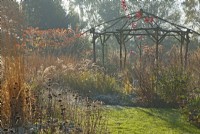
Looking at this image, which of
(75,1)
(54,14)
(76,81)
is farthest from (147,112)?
(75,1)

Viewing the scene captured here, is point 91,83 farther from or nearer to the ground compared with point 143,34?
nearer to the ground

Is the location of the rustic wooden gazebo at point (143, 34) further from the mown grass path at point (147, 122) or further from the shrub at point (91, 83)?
the mown grass path at point (147, 122)

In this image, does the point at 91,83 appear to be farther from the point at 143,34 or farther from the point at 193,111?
the point at 193,111

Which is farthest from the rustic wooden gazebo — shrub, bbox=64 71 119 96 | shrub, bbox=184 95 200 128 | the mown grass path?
shrub, bbox=184 95 200 128

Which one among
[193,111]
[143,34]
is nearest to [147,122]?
[193,111]

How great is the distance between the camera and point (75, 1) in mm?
56906

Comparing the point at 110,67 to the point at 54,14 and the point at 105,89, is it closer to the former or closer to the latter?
the point at 105,89

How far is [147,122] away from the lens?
7.45m

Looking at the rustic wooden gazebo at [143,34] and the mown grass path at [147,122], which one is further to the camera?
the rustic wooden gazebo at [143,34]

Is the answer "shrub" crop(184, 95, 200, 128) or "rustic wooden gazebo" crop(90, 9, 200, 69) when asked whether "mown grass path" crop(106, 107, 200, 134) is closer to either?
"shrub" crop(184, 95, 200, 128)

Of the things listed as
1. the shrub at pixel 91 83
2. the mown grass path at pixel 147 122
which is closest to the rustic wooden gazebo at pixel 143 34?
the shrub at pixel 91 83

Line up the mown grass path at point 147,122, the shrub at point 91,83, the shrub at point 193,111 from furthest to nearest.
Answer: the shrub at point 91,83 < the shrub at point 193,111 < the mown grass path at point 147,122

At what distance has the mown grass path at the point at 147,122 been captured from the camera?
658 centimetres

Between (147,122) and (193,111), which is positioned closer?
(193,111)
